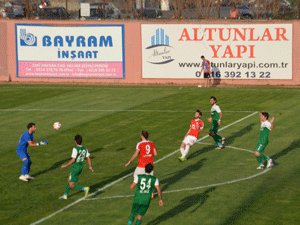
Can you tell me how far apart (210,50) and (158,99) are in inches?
296

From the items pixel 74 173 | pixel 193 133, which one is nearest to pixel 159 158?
pixel 193 133

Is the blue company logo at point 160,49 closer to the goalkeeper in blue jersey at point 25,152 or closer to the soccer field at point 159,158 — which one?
the soccer field at point 159,158

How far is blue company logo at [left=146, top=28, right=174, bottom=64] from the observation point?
54.4 meters

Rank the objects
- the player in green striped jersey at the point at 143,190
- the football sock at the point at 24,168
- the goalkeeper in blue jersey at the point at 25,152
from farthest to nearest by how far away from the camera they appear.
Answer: the football sock at the point at 24,168
the goalkeeper in blue jersey at the point at 25,152
the player in green striped jersey at the point at 143,190

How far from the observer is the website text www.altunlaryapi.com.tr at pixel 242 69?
172ft

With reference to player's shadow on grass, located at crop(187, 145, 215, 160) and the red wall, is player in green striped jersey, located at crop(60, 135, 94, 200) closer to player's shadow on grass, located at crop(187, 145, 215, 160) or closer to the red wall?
player's shadow on grass, located at crop(187, 145, 215, 160)

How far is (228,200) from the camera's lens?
25.3 meters

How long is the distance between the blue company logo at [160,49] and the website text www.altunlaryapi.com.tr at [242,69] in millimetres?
1659

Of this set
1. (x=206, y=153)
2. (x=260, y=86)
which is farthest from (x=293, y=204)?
(x=260, y=86)

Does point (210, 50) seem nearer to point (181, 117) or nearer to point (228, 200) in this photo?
point (181, 117)

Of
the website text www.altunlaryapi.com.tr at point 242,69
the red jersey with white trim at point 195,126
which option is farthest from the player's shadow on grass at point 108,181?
the website text www.altunlaryapi.com.tr at point 242,69

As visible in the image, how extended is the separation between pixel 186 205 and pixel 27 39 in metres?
34.4

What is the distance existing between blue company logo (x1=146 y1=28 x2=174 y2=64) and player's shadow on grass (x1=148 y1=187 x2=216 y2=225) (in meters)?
28.5

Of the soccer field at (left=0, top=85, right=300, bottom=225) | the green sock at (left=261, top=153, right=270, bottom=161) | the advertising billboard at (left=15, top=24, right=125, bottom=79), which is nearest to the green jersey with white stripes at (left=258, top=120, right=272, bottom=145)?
the green sock at (left=261, top=153, right=270, bottom=161)
